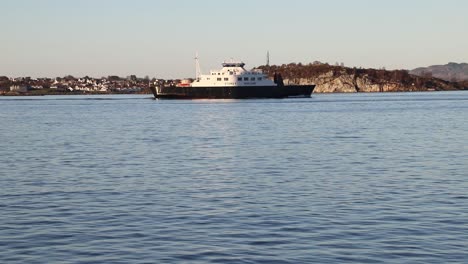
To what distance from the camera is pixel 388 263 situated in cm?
1512

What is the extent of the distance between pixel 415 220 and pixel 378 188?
18.9ft

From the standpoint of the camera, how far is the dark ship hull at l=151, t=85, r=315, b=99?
16988cm

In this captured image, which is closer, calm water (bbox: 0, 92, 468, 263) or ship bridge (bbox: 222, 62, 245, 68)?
calm water (bbox: 0, 92, 468, 263)

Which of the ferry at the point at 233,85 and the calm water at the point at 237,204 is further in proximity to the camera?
the ferry at the point at 233,85

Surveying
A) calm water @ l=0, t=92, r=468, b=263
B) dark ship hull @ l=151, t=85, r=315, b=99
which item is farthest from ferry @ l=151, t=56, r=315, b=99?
calm water @ l=0, t=92, r=468, b=263

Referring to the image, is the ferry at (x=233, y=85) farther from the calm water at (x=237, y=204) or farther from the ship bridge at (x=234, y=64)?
the calm water at (x=237, y=204)

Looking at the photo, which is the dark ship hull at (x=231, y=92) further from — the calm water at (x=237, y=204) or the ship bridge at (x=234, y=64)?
the calm water at (x=237, y=204)

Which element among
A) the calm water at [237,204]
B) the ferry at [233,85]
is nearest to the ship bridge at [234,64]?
the ferry at [233,85]

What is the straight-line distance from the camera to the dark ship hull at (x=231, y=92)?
557 ft

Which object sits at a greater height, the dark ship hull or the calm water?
the calm water

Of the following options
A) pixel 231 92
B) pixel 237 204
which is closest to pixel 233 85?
pixel 231 92

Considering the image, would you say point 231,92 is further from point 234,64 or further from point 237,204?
point 237,204

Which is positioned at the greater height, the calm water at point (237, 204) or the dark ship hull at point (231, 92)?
the calm water at point (237, 204)

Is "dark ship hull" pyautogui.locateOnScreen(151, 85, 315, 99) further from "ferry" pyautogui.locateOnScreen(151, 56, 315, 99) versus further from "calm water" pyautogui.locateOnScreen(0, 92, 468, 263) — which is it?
"calm water" pyautogui.locateOnScreen(0, 92, 468, 263)
